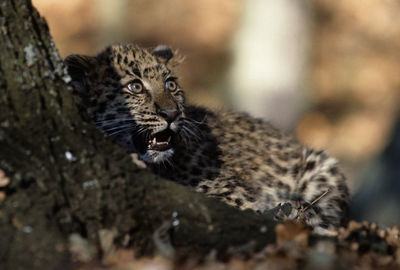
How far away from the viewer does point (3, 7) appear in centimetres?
388

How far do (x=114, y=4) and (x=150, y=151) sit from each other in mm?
13629

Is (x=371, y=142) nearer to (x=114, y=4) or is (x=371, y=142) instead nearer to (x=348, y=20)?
(x=348, y=20)

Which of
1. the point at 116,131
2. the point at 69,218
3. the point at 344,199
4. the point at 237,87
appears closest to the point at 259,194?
the point at 344,199

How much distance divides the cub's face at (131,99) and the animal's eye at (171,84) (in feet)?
0.08

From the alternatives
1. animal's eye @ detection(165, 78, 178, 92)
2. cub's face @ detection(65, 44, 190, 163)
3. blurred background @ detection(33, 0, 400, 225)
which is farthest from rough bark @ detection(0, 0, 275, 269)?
blurred background @ detection(33, 0, 400, 225)

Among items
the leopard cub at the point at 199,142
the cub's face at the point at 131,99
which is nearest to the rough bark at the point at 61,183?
the leopard cub at the point at 199,142

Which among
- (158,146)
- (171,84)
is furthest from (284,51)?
(158,146)

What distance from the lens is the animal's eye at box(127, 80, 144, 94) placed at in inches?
239

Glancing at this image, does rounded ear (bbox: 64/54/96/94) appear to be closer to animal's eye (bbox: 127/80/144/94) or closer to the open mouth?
animal's eye (bbox: 127/80/144/94)

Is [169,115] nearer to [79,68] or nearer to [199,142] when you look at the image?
[79,68]

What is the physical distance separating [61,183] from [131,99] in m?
2.35

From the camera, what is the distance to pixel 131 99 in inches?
237

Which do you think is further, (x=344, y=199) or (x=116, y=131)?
(x=344, y=199)

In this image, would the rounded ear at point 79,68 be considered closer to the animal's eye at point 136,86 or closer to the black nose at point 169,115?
the animal's eye at point 136,86
